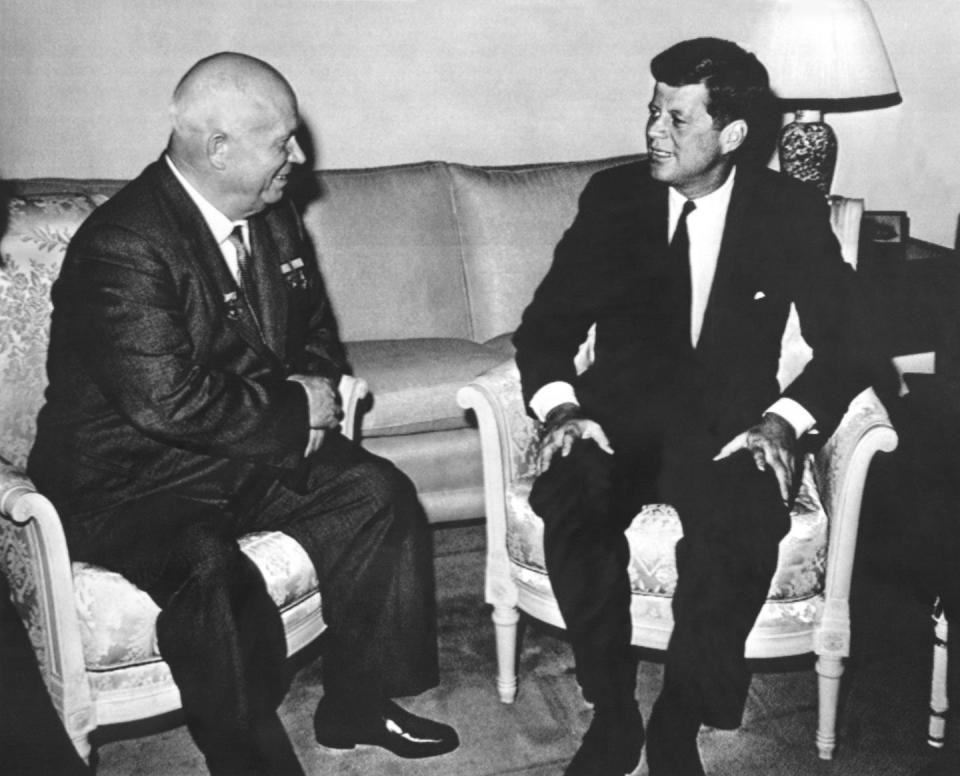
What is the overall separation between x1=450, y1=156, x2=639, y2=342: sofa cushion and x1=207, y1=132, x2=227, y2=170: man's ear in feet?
4.89

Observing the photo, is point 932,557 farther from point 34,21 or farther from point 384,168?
point 34,21

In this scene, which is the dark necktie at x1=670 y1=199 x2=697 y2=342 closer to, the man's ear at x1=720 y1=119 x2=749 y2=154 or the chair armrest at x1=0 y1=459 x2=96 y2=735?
the man's ear at x1=720 y1=119 x2=749 y2=154

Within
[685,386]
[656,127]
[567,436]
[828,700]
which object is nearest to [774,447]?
[685,386]

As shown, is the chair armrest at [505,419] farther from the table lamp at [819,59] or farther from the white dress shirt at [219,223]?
the table lamp at [819,59]

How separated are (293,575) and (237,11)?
2.20m

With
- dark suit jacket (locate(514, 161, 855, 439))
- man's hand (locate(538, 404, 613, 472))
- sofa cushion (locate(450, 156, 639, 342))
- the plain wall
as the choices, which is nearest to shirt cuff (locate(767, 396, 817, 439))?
dark suit jacket (locate(514, 161, 855, 439))

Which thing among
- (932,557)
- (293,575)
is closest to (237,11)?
(293,575)

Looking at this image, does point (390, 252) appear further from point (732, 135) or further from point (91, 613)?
point (91, 613)

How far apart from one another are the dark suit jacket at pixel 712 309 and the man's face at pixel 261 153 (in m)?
0.65

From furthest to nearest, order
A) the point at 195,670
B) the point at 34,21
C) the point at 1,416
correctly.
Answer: the point at 34,21 → the point at 1,416 → the point at 195,670

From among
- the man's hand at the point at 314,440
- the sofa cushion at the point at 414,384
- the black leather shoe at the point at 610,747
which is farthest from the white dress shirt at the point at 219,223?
the black leather shoe at the point at 610,747

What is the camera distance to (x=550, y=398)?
223cm

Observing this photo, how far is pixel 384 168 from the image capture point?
135 inches

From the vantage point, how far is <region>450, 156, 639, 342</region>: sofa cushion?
3.41 meters
